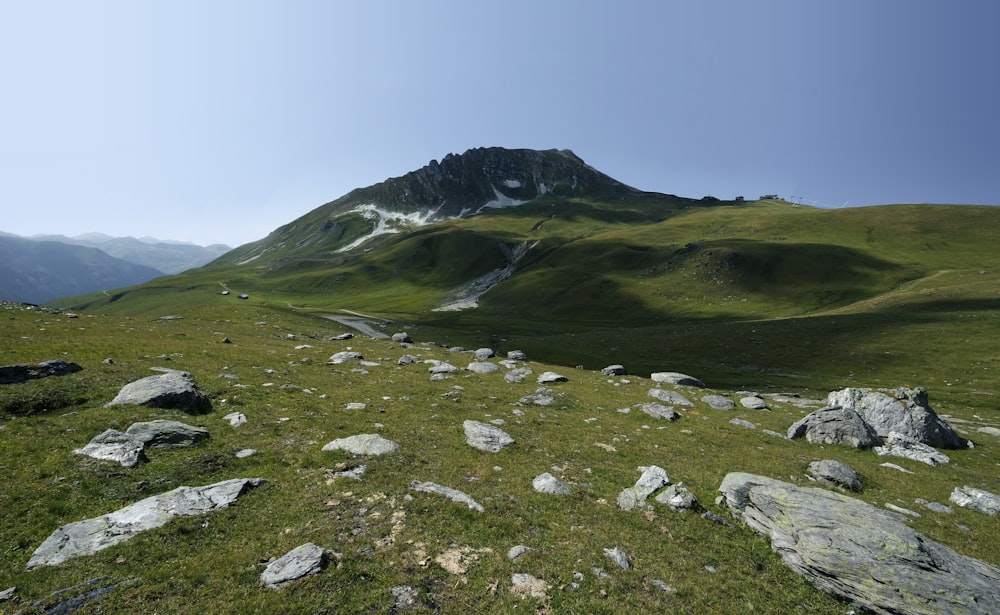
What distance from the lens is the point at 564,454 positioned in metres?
20.0

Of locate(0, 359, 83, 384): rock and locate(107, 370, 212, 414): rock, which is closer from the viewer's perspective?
locate(107, 370, 212, 414): rock

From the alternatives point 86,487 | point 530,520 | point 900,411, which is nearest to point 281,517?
point 86,487

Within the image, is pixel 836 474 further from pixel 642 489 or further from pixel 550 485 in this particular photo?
pixel 550 485

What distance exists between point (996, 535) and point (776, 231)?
180445 millimetres

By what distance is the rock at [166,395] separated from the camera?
19.0 m

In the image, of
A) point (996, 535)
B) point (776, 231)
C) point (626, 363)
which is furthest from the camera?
point (776, 231)

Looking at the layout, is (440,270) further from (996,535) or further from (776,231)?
(996,535)

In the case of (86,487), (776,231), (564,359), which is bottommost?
(564,359)

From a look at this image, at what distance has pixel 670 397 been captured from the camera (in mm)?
33781

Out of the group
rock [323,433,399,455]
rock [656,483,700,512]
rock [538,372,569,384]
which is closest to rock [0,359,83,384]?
rock [323,433,399,455]

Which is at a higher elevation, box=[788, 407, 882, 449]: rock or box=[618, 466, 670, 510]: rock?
box=[618, 466, 670, 510]: rock

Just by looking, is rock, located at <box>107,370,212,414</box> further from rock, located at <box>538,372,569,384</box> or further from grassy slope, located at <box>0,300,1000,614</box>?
rock, located at <box>538,372,569,384</box>

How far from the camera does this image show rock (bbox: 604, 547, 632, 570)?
12.1 meters

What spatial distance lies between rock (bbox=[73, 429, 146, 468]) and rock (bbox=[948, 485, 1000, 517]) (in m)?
34.7
